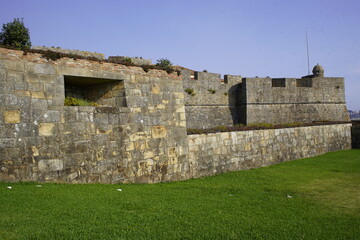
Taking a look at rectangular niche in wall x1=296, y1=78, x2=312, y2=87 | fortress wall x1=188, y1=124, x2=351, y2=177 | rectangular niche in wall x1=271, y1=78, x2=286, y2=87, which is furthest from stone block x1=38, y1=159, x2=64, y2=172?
rectangular niche in wall x1=296, y1=78, x2=312, y2=87

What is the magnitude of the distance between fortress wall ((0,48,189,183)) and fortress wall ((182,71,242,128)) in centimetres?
764

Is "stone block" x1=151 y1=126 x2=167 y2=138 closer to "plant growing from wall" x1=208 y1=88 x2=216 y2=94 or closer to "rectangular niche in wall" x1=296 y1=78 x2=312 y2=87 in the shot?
"plant growing from wall" x1=208 y1=88 x2=216 y2=94

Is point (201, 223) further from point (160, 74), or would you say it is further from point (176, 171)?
point (160, 74)

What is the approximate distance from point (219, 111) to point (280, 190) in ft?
37.4

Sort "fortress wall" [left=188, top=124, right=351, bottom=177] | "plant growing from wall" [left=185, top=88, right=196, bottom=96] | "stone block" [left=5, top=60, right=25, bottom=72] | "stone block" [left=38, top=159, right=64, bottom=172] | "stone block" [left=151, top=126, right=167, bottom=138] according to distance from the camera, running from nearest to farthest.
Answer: "stone block" [left=5, top=60, right=25, bottom=72] < "stone block" [left=38, top=159, right=64, bottom=172] < "stone block" [left=151, top=126, right=167, bottom=138] < "fortress wall" [left=188, top=124, right=351, bottom=177] < "plant growing from wall" [left=185, top=88, right=196, bottom=96]

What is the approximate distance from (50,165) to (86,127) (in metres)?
1.28

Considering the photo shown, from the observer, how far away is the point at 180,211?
5.82 metres

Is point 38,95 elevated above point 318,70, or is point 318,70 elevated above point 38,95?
point 318,70

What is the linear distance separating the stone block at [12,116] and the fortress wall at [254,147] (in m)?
5.40

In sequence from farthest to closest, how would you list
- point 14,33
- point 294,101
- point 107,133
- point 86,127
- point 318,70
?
point 318,70 → point 294,101 → point 14,33 → point 107,133 → point 86,127

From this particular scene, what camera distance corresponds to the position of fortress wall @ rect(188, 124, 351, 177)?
11051 mm

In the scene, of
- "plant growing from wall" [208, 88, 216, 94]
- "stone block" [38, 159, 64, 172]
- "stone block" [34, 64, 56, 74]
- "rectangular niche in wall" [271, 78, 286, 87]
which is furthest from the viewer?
"rectangular niche in wall" [271, 78, 286, 87]

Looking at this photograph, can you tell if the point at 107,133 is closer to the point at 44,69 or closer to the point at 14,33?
the point at 44,69

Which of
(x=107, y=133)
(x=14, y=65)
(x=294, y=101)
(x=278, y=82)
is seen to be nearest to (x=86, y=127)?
(x=107, y=133)
